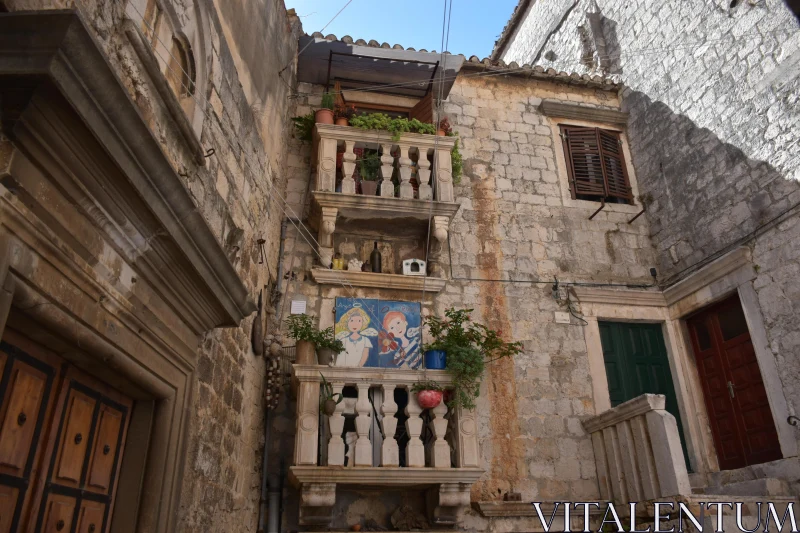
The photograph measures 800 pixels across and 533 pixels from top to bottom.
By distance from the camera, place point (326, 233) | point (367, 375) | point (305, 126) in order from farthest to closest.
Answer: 1. point (305, 126)
2. point (326, 233)
3. point (367, 375)

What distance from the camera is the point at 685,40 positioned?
834 cm

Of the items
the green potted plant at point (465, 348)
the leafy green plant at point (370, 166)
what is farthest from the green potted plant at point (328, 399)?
the leafy green plant at point (370, 166)

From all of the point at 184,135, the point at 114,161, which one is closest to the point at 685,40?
the point at 184,135

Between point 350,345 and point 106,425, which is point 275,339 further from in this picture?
point 106,425

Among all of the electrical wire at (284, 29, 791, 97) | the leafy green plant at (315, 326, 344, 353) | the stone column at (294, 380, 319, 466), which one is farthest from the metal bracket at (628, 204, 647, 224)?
the stone column at (294, 380, 319, 466)

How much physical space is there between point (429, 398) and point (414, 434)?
374 mm

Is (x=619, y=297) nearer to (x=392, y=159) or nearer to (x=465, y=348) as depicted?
(x=465, y=348)

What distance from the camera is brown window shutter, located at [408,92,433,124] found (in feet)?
27.1

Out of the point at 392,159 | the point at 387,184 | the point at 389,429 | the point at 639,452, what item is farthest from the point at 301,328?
the point at 639,452

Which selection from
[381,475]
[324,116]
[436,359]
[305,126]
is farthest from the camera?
[305,126]

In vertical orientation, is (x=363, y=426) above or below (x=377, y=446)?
above

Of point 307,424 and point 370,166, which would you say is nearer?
point 307,424

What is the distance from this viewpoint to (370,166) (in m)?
7.80

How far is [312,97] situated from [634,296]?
199 inches
